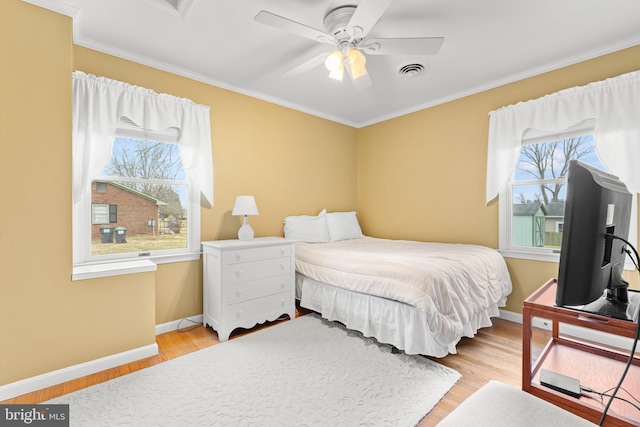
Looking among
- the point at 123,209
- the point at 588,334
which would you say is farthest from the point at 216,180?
the point at 588,334

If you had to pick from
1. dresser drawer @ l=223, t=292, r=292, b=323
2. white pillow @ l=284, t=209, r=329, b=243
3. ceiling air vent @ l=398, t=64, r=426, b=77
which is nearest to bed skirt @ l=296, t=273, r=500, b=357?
dresser drawer @ l=223, t=292, r=292, b=323

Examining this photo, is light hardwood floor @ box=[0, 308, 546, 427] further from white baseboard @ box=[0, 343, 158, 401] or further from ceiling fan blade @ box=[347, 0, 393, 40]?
ceiling fan blade @ box=[347, 0, 393, 40]

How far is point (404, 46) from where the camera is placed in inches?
75.9

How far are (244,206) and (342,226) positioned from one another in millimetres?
1412

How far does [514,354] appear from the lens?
7.21 ft

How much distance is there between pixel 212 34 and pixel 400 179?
109 inches

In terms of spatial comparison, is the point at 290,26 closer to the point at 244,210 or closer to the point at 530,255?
the point at 244,210

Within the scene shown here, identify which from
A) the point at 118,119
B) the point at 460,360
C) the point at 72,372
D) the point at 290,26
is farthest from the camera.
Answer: the point at 118,119

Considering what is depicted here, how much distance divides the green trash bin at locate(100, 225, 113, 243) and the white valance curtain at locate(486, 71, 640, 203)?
12.4 ft

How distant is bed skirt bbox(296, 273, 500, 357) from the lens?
1997 mm

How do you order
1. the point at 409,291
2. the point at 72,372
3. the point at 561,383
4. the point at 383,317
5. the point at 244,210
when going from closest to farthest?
the point at 561,383 < the point at 72,372 < the point at 409,291 < the point at 383,317 < the point at 244,210

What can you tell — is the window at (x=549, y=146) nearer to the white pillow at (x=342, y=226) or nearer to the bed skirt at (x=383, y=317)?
the bed skirt at (x=383, y=317)

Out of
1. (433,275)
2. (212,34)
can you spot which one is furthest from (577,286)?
(212,34)

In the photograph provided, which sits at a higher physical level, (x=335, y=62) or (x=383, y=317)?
(x=335, y=62)
